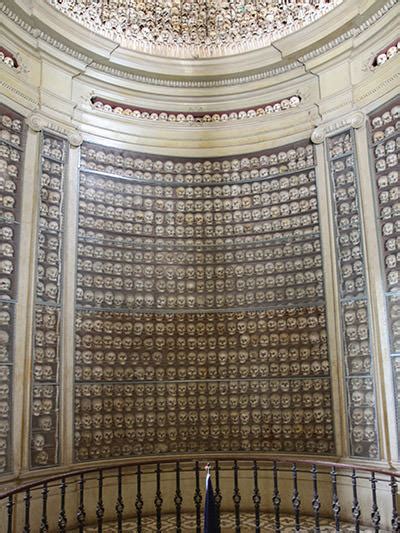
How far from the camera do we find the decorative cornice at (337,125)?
25.6 feet

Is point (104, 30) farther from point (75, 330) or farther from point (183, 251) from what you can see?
point (75, 330)

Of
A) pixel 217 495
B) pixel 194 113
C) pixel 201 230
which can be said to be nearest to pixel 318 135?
pixel 194 113

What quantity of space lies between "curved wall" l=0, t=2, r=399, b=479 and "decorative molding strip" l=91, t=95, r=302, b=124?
69mm

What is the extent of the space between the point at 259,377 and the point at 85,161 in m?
4.11

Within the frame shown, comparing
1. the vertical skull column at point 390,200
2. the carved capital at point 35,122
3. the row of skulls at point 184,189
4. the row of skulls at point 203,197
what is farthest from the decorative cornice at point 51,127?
the vertical skull column at point 390,200

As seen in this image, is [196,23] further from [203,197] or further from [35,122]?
[35,122]

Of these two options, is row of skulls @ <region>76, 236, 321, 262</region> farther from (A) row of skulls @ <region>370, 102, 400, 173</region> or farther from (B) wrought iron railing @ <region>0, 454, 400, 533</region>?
(B) wrought iron railing @ <region>0, 454, 400, 533</region>

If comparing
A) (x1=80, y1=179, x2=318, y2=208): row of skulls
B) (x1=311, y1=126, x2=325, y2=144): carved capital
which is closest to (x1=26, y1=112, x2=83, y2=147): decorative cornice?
(x1=80, y1=179, x2=318, y2=208): row of skulls

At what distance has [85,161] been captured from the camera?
8375mm

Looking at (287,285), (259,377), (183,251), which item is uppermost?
(183,251)

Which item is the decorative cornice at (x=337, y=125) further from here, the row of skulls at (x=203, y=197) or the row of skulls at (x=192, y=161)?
the row of skulls at (x=203, y=197)

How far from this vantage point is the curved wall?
290 inches

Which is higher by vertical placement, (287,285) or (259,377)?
(287,285)

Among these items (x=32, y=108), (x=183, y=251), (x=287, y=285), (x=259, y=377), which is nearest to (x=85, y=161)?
(x=32, y=108)
